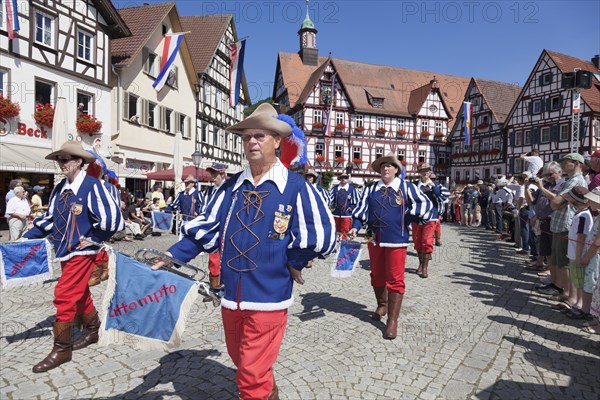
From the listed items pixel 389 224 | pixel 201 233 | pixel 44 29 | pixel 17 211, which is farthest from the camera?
pixel 44 29

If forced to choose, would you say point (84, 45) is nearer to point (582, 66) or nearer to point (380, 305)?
point (380, 305)

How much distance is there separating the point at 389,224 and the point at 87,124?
1535 centimetres

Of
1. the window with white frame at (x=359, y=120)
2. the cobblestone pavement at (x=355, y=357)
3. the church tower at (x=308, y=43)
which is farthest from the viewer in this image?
the church tower at (x=308, y=43)

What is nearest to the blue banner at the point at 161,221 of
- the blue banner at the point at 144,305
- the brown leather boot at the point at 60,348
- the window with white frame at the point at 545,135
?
the brown leather boot at the point at 60,348

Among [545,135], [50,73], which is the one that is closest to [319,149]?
[545,135]

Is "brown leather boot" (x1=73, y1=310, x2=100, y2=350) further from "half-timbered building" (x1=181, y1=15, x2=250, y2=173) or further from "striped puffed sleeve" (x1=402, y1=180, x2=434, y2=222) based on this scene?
"half-timbered building" (x1=181, y1=15, x2=250, y2=173)

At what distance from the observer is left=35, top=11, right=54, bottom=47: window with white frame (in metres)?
15.1

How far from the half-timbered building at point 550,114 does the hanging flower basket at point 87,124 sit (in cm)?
2925

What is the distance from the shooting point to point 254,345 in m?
2.51

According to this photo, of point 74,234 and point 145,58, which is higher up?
point 145,58

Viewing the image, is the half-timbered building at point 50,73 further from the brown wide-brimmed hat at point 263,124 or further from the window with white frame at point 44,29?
the brown wide-brimmed hat at point 263,124

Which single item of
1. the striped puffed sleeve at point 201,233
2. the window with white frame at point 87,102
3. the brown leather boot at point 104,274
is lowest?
the brown leather boot at point 104,274

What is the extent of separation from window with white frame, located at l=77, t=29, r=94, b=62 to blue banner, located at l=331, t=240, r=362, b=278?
16.2m

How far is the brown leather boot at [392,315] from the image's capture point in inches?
179
